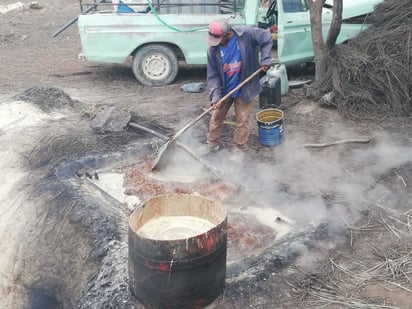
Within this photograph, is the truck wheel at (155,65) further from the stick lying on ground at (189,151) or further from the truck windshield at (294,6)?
the stick lying on ground at (189,151)

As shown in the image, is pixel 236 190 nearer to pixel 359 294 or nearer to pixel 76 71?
pixel 359 294

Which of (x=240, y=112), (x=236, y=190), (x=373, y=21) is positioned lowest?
(x=236, y=190)

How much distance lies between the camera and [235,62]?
650 cm

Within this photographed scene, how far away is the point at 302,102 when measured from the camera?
343 inches

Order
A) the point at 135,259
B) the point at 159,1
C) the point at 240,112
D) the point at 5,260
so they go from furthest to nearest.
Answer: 1. the point at 159,1
2. the point at 240,112
3. the point at 5,260
4. the point at 135,259

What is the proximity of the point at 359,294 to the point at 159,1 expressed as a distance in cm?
719

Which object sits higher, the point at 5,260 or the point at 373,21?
the point at 373,21

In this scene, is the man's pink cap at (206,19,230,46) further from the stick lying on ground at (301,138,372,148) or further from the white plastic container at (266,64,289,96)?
the white plastic container at (266,64,289,96)

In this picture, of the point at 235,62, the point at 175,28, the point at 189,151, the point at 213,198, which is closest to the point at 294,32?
the point at 175,28

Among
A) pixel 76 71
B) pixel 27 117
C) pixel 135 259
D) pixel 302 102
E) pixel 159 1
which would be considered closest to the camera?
pixel 135 259

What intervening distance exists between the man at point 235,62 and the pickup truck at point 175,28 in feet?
8.90

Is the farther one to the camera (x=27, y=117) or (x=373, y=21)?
(x=373, y=21)

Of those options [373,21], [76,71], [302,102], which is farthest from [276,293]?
[76,71]

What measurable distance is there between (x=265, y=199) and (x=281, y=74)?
3.53 meters
